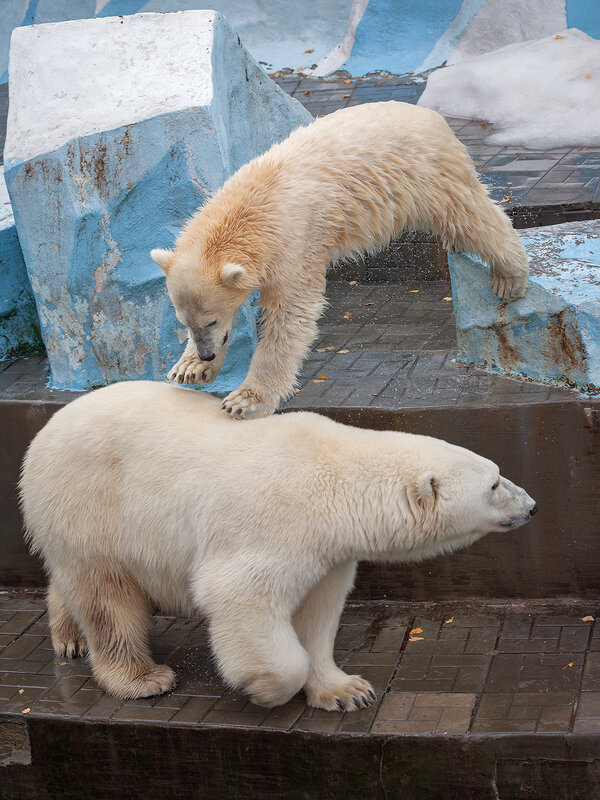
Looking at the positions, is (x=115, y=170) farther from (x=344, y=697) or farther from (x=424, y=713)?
(x=424, y=713)

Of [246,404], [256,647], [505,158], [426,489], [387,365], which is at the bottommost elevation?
[256,647]

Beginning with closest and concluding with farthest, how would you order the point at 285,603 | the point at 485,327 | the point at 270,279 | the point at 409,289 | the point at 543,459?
the point at 285,603, the point at 270,279, the point at 543,459, the point at 485,327, the point at 409,289

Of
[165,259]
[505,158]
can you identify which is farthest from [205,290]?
[505,158]

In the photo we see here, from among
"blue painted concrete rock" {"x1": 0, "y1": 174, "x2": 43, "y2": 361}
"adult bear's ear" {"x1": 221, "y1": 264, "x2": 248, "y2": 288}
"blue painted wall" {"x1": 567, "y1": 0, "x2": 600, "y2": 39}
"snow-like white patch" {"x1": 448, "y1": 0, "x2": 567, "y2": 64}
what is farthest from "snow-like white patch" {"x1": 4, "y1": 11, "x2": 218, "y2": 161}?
"blue painted wall" {"x1": 567, "y1": 0, "x2": 600, "y2": 39}

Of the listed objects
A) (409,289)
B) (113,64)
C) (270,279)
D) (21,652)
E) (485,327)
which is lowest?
(21,652)

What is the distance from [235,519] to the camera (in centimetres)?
393

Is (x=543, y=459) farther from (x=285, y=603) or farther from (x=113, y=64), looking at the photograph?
(x=113, y=64)

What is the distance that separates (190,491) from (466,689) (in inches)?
56.0

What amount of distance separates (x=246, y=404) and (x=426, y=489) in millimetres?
871

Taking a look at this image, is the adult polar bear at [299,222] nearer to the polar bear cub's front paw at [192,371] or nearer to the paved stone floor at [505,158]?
the polar bear cub's front paw at [192,371]

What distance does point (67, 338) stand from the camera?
220 inches

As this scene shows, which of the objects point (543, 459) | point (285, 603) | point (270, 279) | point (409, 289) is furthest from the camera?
point (409, 289)

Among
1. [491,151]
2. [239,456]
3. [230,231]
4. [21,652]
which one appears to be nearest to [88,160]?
[230,231]

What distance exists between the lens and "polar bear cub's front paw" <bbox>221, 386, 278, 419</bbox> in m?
4.24
